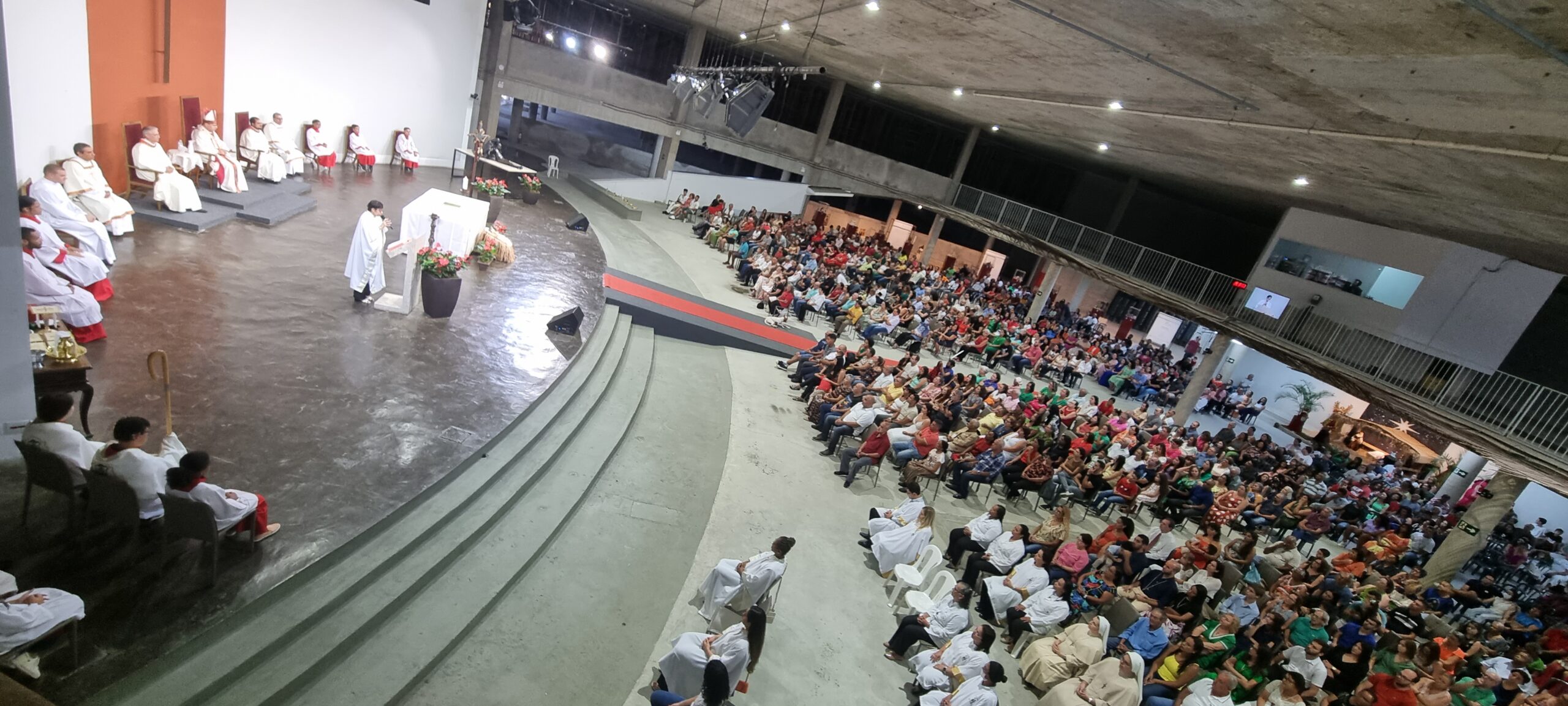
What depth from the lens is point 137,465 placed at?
3.49m

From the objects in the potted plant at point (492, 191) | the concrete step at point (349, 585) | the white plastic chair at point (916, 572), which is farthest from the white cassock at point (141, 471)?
the potted plant at point (492, 191)

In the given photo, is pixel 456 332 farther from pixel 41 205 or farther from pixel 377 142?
pixel 377 142

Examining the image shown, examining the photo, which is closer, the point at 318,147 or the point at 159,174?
the point at 159,174

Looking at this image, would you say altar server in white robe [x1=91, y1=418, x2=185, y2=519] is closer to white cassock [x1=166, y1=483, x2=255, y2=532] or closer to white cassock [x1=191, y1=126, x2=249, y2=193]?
white cassock [x1=166, y1=483, x2=255, y2=532]

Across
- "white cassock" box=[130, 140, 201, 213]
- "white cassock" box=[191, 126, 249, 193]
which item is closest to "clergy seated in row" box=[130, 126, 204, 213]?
"white cassock" box=[130, 140, 201, 213]

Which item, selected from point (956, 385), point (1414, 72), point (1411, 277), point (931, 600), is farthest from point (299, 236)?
point (1411, 277)

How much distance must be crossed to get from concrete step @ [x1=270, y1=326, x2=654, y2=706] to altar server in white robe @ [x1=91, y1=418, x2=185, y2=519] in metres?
1.23

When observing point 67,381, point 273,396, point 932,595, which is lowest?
point 932,595

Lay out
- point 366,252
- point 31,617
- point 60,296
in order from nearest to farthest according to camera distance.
A: point 31,617 < point 60,296 < point 366,252

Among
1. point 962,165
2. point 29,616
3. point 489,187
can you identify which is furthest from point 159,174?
point 962,165

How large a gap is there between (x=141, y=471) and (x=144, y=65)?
674 cm

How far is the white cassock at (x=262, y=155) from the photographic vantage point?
933 centimetres

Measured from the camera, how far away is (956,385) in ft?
34.5

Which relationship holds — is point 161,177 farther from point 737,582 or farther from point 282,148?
point 737,582
